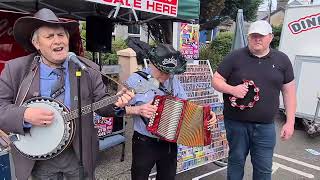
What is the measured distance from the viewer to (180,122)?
242 centimetres

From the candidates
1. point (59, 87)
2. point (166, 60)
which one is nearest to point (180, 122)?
point (166, 60)

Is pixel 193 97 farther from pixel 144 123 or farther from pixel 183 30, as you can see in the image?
pixel 183 30

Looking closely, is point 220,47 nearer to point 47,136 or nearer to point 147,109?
point 147,109

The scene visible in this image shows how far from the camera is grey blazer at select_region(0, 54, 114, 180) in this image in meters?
1.78

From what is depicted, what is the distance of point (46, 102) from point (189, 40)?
253 inches

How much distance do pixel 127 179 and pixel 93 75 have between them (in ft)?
7.80

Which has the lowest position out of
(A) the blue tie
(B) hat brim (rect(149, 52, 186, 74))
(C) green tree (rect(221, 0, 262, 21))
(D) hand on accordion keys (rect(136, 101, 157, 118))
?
(D) hand on accordion keys (rect(136, 101, 157, 118))

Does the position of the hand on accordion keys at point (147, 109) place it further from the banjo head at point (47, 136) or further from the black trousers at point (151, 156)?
the banjo head at point (47, 136)

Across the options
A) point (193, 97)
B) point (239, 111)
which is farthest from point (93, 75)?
point (193, 97)

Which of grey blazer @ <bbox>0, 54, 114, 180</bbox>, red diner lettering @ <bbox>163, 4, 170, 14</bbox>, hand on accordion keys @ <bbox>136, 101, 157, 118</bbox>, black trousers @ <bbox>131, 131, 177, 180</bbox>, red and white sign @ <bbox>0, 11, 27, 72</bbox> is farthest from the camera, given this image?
red and white sign @ <bbox>0, 11, 27, 72</bbox>

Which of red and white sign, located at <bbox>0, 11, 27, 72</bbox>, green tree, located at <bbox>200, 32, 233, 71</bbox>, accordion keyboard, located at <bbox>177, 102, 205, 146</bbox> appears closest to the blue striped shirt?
accordion keyboard, located at <bbox>177, 102, 205, 146</bbox>

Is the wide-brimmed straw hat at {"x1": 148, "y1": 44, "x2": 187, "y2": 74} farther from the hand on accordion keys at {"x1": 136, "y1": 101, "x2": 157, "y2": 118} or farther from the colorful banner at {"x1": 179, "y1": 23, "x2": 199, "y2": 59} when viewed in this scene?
the colorful banner at {"x1": 179, "y1": 23, "x2": 199, "y2": 59}

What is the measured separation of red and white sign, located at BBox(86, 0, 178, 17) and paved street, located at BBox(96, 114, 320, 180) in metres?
2.07

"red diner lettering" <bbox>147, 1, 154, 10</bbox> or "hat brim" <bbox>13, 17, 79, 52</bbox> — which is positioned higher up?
"red diner lettering" <bbox>147, 1, 154, 10</bbox>
